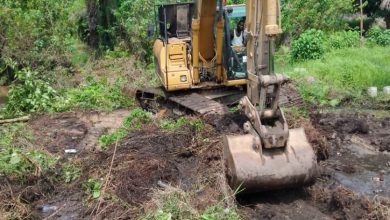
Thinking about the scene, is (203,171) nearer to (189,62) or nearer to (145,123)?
(145,123)

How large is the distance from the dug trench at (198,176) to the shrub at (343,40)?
25.2 ft

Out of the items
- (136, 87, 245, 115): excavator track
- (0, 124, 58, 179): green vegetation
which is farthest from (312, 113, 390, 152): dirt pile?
(0, 124, 58, 179): green vegetation

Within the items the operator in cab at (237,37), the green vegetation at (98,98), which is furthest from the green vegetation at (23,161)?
the operator in cab at (237,37)

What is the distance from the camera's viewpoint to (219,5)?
9750mm

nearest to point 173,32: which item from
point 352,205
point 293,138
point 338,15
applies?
point 293,138

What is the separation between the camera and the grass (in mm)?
12539

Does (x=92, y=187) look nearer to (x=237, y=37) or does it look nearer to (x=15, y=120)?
(x=237, y=37)

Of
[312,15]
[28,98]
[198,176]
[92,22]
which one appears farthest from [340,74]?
[92,22]

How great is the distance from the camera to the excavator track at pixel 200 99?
9.78m

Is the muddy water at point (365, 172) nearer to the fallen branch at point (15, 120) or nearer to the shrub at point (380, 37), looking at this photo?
the fallen branch at point (15, 120)

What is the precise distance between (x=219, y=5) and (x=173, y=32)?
2280 mm

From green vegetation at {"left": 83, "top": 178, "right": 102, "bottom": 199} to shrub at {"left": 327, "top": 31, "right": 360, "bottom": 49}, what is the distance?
12.1m

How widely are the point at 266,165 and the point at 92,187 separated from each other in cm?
263

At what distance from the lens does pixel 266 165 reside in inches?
259
